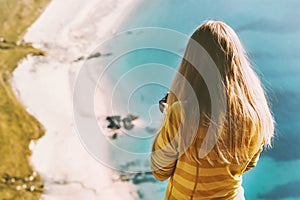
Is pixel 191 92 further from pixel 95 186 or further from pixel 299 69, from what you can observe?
pixel 299 69

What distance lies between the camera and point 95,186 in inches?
96.3

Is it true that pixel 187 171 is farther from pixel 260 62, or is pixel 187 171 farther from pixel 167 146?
pixel 260 62

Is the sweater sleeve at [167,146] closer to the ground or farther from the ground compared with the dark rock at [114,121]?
farther from the ground

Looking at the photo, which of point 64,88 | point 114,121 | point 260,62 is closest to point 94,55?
point 64,88

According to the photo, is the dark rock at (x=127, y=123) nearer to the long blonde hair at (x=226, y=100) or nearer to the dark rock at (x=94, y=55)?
the dark rock at (x=94, y=55)

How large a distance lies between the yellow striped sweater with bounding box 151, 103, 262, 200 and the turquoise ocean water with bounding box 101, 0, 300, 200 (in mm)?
1015

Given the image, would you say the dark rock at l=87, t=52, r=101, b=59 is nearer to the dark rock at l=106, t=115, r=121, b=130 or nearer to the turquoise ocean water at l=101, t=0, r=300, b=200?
the turquoise ocean water at l=101, t=0, r=300, b=200

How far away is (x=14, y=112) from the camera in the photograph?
2.79m

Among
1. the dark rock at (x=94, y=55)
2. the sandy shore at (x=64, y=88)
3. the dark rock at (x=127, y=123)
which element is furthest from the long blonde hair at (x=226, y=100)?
the dark rock at (x=94, y=55)

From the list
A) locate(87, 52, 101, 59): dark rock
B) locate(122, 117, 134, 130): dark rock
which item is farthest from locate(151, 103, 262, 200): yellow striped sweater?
locate(87, 52, 101, 59): dark rock

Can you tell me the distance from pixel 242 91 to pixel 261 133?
116mm

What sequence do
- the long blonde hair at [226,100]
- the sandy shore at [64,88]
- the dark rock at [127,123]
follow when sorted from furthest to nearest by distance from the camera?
the dark rock at [127,123] < the sandy shore at [64,88] < the long blonde hair at [226,100]

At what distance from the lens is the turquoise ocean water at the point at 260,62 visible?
2512 millimetres

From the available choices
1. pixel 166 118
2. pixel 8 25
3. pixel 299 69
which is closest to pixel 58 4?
pixel 8 25
